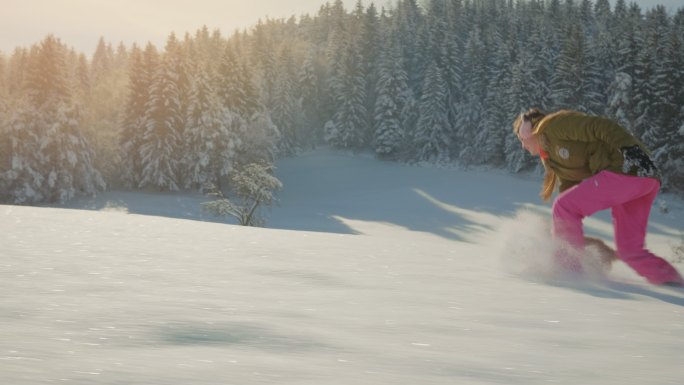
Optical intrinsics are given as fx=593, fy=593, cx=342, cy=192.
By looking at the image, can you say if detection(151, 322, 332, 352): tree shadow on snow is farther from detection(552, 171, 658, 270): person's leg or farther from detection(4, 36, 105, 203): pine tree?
detection(4, 36, 105, 203): pine tree

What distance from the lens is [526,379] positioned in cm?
125

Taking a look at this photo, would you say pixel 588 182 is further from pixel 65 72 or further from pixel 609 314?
pixel 65 72

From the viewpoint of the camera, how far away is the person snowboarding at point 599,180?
12.4ft

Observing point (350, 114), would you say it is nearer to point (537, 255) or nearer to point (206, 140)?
point (206, 140)

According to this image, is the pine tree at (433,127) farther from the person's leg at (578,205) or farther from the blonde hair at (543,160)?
the person's leg at (578,205)

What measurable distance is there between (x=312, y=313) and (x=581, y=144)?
274 cm

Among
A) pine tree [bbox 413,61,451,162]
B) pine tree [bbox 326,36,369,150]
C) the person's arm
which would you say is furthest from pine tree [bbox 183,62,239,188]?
the person's arm

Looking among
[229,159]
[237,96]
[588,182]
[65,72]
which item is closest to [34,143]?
[65,72]

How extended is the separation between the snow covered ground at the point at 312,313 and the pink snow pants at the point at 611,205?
0.20 metres

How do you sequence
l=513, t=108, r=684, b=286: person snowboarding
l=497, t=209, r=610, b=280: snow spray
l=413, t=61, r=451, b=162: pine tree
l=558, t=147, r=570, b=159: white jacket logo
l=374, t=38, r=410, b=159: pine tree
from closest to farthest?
l=497, t=209, r=610, b=280: snow spray < l=513, t=108, r=684, b=286: person snowboarding < l=558, t=147, r=570, b=159: white jacket logo < l=413, t=61, r=451, b=162: pine tree < l=374, t=38, r=410, b=159: pine tree

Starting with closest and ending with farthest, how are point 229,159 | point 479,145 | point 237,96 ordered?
point 229,159 < point 237,96 < point 479,145

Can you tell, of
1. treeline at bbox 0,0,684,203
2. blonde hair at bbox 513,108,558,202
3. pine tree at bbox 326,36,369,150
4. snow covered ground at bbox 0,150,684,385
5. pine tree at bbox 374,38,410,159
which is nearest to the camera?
snow covered ground at bbox 0,150,684,385

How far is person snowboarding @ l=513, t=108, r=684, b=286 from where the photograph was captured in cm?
377

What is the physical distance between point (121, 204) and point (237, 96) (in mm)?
15171
